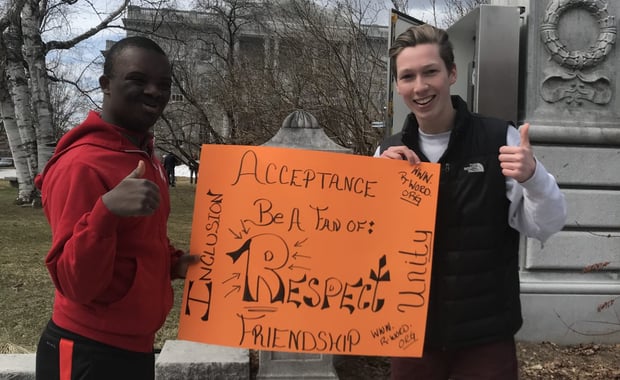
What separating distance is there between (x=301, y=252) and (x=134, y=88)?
2.96 ft

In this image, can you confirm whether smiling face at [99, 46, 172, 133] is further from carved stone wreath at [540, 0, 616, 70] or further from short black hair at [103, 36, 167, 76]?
carved stone wreath at [540, 0, 616, 70]

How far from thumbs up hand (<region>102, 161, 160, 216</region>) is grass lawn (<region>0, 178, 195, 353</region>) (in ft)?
10.9

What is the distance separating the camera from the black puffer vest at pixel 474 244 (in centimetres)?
198

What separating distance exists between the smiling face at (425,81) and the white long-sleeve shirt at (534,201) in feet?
0.42

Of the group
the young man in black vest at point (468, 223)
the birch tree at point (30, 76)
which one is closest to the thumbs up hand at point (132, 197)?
the young man in black vest at point (468, 223)

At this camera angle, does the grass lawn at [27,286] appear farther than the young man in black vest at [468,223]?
Yes

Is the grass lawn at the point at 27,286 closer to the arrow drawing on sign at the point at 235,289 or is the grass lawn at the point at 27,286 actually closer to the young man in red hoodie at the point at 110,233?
the arrow drawing on sign at the point at 235,289

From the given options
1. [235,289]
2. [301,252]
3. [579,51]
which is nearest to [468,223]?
[301,252]

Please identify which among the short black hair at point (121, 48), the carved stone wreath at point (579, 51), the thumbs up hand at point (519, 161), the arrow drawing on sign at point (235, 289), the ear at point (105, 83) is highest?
the carved stone wreath at point (579, 51)

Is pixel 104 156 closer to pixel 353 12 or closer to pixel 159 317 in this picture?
pixel 159 317

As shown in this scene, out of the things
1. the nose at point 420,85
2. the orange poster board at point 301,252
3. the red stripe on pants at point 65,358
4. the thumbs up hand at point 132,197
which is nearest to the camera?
the thumbs up hand at point 132,197

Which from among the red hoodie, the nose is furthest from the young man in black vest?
the red hoodie

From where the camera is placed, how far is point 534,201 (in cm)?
186

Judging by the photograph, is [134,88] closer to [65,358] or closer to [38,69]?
[65,358]
